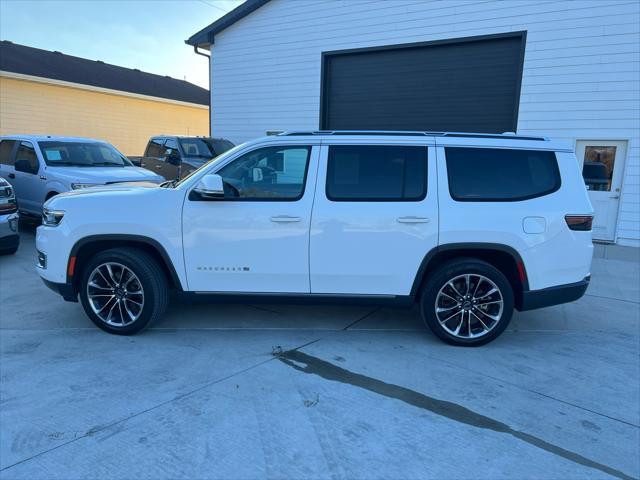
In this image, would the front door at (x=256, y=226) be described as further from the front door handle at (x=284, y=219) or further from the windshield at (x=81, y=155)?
the windshield at (x=81, y=155)

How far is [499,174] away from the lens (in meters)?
4.25

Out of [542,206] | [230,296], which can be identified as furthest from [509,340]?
[230,296]

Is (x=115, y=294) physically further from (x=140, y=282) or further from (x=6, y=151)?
(x=6, y=151)

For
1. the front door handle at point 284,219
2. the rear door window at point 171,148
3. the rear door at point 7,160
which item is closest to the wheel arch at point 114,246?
the front door handle at point 284,219

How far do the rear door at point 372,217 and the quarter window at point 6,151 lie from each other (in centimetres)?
831

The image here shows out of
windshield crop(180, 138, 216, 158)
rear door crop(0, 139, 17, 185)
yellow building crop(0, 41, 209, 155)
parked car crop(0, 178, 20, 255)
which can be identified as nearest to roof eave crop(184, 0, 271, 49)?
windshield crop(180, 138, 216, 158)

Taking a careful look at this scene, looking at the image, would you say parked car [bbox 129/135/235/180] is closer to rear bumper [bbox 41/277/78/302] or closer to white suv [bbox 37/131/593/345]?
rear bumper [bbox 41/277/78/302]

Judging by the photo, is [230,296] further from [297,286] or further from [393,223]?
[393,223]

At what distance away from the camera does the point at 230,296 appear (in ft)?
14.4

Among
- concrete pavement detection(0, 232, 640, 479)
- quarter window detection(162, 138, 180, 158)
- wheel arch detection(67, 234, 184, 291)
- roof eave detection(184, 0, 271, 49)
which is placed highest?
roof eave detection(184, 0, 271, 49)

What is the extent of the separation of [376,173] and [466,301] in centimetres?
144

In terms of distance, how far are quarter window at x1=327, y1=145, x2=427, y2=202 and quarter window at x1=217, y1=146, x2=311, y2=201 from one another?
287 millimetres

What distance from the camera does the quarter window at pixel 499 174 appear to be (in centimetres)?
421

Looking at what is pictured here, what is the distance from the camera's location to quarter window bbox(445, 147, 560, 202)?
4211 mm
